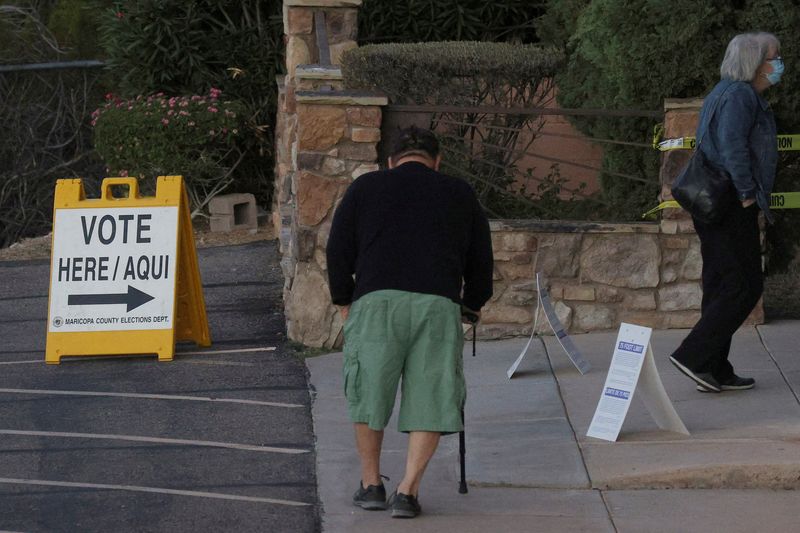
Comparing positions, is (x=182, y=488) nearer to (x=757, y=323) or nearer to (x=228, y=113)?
(x=757, y=323)

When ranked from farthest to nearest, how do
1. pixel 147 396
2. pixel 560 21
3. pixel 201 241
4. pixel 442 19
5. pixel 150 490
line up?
1. pixel 442 19
2. pixel 201 241
3. pixel 560 21
4. pixel 147 396
5. pixel 150 490

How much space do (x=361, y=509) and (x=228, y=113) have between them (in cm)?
755

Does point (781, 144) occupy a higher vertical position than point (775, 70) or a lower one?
lower

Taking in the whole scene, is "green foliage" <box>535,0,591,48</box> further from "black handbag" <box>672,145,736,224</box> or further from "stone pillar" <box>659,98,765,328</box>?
"black handbag" <box>672,145,736,224</box>

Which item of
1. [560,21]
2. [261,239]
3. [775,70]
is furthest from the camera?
[261,239]

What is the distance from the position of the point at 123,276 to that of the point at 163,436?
1.76m

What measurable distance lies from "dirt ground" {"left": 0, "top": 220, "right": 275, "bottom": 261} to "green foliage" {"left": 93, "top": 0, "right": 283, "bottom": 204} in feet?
2.94

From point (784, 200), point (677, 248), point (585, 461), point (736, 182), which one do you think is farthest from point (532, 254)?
point (585, 461)

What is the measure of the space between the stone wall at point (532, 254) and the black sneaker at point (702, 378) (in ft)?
4.29

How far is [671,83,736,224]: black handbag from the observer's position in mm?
6559

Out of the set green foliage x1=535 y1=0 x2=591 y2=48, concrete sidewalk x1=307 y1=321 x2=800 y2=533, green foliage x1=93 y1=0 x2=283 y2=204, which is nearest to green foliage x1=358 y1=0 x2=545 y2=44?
green foliage x1=93 y1=0 x2=283 y2=204

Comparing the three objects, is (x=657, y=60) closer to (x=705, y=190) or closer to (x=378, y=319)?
(x=705, y=190)

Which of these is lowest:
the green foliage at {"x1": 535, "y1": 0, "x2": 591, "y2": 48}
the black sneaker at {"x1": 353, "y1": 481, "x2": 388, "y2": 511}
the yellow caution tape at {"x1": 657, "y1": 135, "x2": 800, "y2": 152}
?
the black sneaker at {"x1": 353, "y1": 481, "x2": 388, "y2": 511}

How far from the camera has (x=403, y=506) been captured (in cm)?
530
